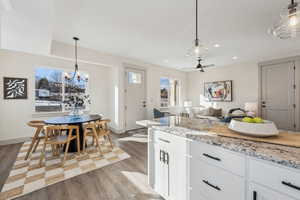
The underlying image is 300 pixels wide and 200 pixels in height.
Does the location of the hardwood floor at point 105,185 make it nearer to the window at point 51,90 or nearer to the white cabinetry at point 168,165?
the white cabinetry at point 168,165

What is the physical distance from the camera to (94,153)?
9.55ft

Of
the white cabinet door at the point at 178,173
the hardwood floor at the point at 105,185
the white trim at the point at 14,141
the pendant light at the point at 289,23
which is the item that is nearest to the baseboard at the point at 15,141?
the white trim at the point at 14,141

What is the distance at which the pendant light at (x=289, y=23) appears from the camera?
4.00 feet

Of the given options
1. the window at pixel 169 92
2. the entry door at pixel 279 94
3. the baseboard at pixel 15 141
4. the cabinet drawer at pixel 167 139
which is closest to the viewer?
the cabinet drawer at pixel 167 139

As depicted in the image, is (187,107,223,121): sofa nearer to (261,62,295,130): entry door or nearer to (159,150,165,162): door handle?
(261,62,295,130): entry door

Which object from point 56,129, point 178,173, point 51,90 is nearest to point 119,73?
point 51,90

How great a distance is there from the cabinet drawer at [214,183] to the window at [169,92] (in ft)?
15.6

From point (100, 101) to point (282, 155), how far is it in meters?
4.96

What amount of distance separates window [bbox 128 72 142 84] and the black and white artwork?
298 cm

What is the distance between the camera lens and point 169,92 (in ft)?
20.7

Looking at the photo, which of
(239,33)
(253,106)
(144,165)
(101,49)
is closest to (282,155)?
(144,165)

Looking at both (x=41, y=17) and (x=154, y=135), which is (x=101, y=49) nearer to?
(x=41, y=17)

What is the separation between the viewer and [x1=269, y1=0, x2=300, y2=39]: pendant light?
122 centimetres

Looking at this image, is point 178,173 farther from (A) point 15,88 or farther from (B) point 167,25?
(A) point 15,88
